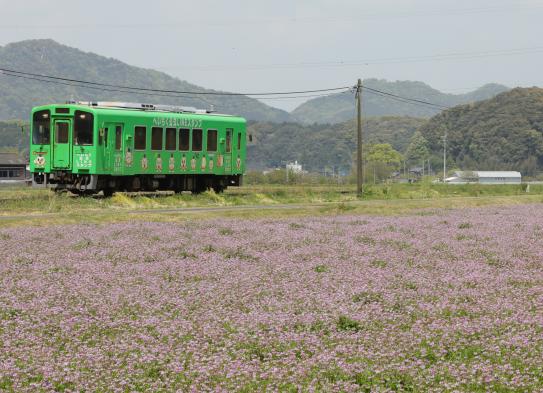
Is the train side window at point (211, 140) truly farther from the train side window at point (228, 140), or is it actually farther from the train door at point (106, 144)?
the train door at point (106, 144)

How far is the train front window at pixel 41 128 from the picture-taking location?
37.2m

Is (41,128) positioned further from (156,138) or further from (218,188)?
Result: (218,188)

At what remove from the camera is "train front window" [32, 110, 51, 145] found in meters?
37.2

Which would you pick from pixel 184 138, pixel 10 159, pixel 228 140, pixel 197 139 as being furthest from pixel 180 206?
pixel 10 159

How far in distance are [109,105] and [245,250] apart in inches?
861

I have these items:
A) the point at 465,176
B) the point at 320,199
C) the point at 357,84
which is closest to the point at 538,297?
the point at 320,199

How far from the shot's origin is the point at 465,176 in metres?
→ 180

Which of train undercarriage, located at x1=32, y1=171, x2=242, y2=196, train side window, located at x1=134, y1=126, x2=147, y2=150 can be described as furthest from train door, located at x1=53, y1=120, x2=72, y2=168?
train side window, located at x1=134, y1=126, x2=147, y2=150

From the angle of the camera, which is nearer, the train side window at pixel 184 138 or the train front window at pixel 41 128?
the train front window at pixel 41 128

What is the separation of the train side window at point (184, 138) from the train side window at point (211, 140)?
1.60 metres

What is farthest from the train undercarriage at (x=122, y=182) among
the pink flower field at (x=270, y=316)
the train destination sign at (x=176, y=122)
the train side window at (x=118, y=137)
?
the pink flower field at (x=270, y=316)

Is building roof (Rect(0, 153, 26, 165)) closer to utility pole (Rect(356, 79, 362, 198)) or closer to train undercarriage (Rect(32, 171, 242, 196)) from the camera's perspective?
utility pole (Rect(356, 79, 362, 198))

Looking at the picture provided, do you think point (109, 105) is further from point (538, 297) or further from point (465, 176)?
point (465, 176)

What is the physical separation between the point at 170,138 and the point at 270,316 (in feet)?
97.5
